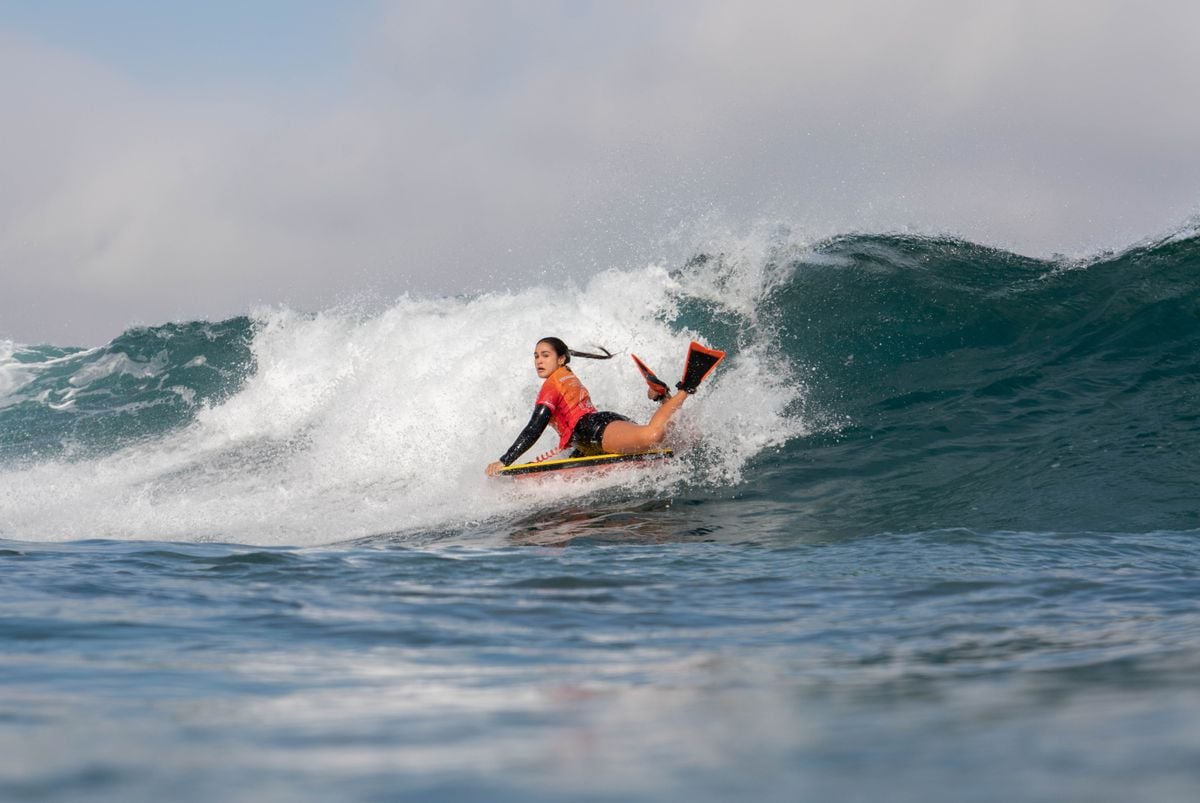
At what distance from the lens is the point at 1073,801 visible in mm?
1632

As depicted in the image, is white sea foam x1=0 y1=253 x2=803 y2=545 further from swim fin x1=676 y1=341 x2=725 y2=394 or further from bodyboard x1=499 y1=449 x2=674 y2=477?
swim fin x1=676 y1=341 x2=725 y2=394

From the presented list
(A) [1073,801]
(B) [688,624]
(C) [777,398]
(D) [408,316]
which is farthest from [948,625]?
(D) [408,316]

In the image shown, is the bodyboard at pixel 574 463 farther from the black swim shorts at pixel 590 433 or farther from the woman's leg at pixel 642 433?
the black swim shorts at pixel 590 433

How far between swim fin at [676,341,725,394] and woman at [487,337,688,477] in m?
0.11

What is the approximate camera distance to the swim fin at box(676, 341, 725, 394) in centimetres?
889

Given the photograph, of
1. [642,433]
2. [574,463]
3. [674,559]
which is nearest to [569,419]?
[574,463]

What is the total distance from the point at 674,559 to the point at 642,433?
10.9 feet

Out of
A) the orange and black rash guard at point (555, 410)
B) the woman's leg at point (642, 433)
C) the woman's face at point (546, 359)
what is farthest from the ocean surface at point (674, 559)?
the woman's face at point (546, 359)

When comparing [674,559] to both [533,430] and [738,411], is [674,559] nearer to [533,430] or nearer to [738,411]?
[533,430]

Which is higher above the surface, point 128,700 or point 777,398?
point 777,398

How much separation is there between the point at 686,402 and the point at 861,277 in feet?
14.6

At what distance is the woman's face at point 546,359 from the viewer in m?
9.43

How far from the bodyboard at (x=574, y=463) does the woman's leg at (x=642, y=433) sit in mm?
72

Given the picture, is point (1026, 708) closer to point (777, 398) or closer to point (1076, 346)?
point (777, 398)
